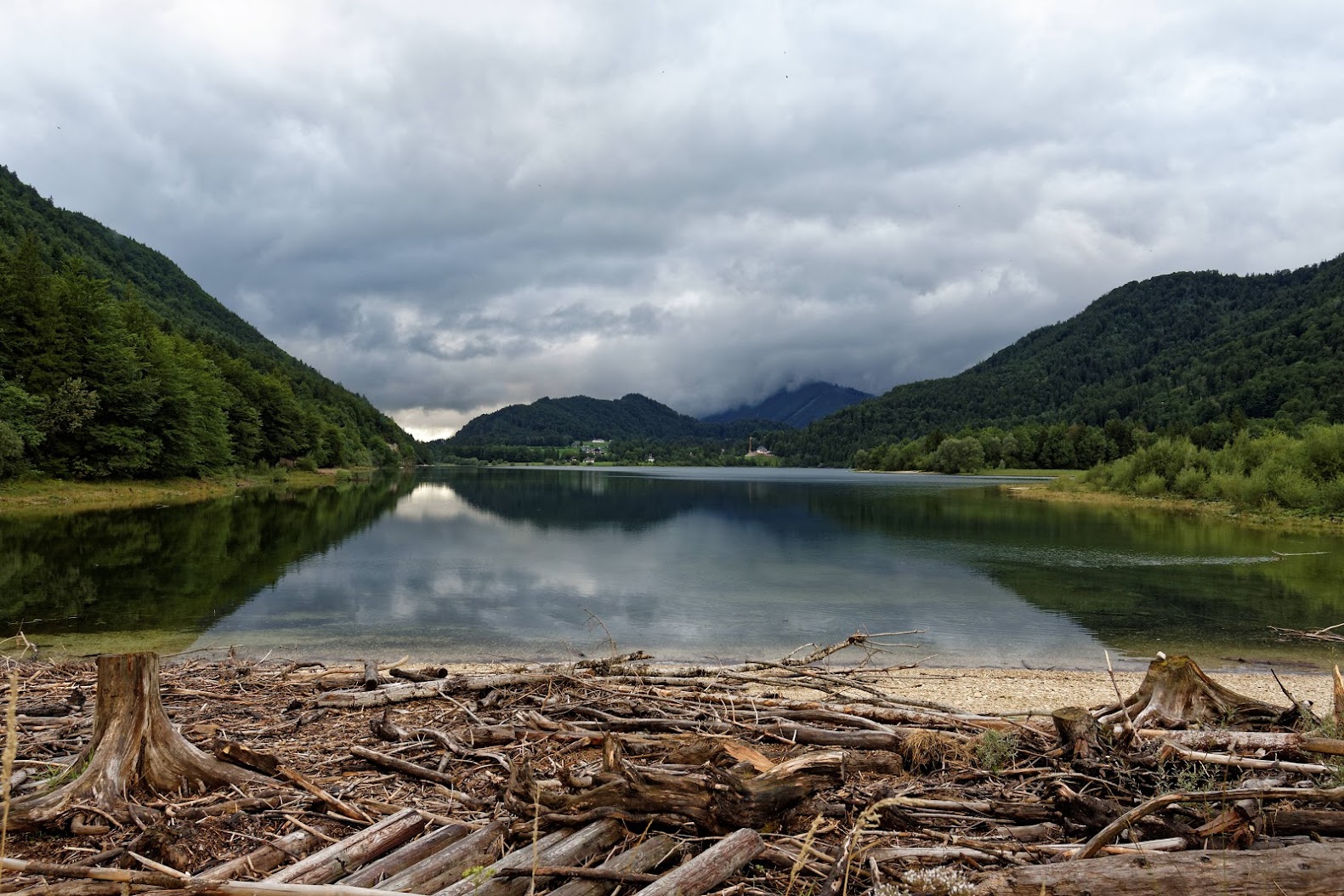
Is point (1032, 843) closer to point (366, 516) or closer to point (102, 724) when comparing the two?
point (102, 724)

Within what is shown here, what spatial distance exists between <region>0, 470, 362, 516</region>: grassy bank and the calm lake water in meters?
4.52

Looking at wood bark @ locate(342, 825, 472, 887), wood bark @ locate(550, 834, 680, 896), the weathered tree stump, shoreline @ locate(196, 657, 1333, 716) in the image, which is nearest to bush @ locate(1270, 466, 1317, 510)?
shoreline @ locate(196, 657, 1333, 716)

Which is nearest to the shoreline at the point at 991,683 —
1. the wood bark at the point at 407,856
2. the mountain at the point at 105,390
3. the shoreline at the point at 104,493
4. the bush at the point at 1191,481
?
the wood bark at the point at 407,856

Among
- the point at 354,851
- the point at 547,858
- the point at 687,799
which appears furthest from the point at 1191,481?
the point at 354,851

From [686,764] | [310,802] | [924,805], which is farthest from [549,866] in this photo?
[924,805]

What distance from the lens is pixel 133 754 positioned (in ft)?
16.1

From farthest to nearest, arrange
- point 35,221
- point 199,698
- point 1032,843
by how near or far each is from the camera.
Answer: point 35,221, point 199,698, point 1032,843

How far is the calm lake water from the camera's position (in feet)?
53.6

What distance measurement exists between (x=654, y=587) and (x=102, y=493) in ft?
157

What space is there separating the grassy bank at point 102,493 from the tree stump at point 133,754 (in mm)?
46733

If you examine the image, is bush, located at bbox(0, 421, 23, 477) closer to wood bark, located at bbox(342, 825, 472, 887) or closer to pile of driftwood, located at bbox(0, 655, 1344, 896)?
pile of driftwood, located at bbox(0, 655, 1344, 896)

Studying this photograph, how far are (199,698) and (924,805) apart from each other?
7.80 meters

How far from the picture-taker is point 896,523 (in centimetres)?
4769

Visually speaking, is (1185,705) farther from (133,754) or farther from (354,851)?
(133,754)
